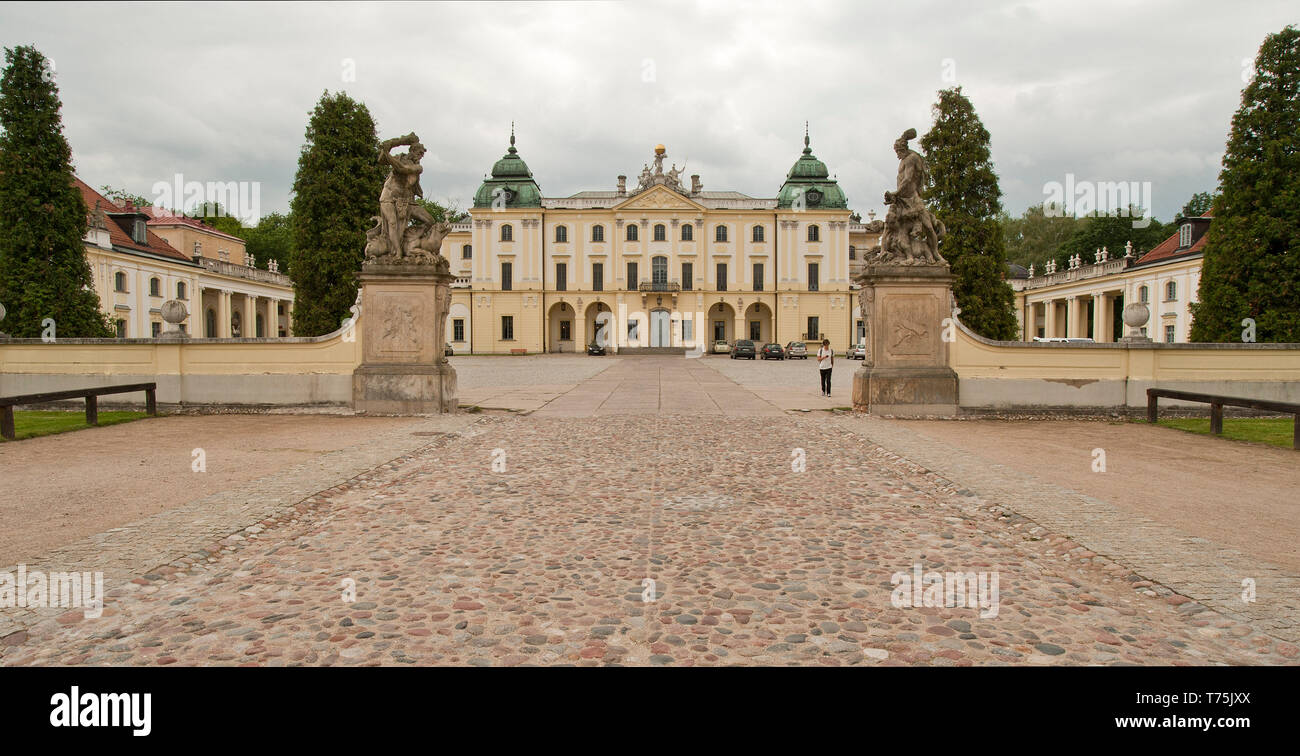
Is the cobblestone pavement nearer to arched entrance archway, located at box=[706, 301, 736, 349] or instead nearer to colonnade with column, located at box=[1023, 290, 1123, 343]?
colonnade with column, located at box=[1023, 290, 1123, 343]

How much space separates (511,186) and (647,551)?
69883 millimetres

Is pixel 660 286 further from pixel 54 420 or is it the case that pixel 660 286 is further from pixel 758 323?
pixel 54 420

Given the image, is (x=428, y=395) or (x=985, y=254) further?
(x=985, y=254)

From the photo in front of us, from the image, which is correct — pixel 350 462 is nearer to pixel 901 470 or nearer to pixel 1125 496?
pixel 901 470

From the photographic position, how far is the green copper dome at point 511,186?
2788 inches

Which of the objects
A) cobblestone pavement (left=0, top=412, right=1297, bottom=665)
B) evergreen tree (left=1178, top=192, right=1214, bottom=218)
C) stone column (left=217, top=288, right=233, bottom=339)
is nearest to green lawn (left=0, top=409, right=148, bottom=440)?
cobblestone pavement (left=0, top=412, right=1297, bottom=665)

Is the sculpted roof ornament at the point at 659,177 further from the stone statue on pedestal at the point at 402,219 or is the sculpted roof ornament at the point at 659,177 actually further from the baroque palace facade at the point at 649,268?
the stone statue on pedestal at the point at 402,219

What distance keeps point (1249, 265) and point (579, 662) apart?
2105 cm

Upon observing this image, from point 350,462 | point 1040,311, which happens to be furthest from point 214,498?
point 1040,311

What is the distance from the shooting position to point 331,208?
110 ft

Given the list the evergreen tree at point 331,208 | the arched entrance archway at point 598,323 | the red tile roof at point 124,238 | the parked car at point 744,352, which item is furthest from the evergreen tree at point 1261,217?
the arched entrance archway at point 598,323

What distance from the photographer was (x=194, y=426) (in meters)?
13.4

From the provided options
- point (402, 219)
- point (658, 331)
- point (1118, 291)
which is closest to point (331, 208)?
point (402, 219)

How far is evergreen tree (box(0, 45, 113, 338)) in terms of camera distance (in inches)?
814
